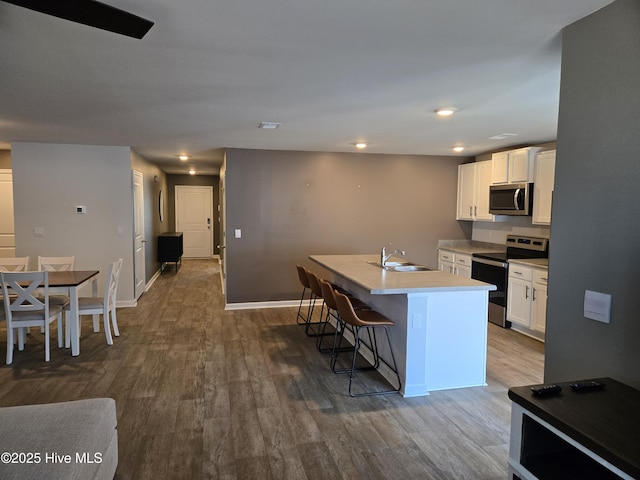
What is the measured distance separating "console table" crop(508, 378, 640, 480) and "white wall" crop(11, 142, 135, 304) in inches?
226

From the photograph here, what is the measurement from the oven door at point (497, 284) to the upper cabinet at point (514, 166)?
1096 millimetres

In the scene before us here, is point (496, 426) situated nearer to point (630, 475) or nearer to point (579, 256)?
point (579, 256)

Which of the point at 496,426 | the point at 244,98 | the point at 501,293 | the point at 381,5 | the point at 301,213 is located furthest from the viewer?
the point at 301,213

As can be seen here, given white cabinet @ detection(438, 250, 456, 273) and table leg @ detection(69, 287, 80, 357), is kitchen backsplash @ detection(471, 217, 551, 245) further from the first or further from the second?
table leg @ detection(69, 287, 80, 357)

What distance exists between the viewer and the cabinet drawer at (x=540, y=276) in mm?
4477

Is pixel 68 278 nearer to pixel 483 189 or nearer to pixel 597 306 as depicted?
pixel 597 306

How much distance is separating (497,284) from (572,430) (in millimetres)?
4275

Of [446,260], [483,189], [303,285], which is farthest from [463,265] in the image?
[303,285]

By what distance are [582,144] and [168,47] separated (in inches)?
80.7

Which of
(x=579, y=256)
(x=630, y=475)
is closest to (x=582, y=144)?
(x=579, y=256)

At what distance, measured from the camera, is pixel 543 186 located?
4953mm

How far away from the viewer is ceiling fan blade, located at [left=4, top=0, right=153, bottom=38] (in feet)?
4.78

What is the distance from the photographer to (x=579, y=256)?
180 cm

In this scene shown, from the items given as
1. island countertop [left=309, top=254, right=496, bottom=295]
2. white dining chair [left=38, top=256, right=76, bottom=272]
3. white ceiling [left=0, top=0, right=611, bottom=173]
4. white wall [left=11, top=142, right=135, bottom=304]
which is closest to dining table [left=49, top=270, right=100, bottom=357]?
white dining chair [left=38, top=256, right=76, bottom=272]
